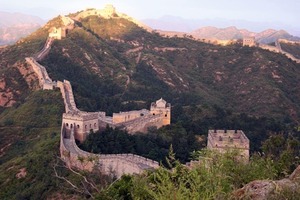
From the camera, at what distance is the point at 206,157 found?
12.4m

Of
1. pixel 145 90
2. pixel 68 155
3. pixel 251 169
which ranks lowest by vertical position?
pixel 145 90

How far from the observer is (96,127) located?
35375mm

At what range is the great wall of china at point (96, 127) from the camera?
28.0 meters

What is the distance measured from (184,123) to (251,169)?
30424mm

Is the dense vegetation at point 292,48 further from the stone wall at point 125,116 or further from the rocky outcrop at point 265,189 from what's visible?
the rocky outcrop at point 265,189

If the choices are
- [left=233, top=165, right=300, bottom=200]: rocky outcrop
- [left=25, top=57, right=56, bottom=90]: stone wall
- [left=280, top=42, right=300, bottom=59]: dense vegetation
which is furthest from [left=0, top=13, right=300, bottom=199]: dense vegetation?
[left=280, top=42, right=300, bottom=59]: dense vegetation

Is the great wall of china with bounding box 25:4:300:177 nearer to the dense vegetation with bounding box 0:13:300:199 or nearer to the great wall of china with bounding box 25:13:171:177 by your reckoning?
the great wall of china with bounding box 25:13:171:177

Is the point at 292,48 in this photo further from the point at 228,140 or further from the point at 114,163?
the point at 114,163

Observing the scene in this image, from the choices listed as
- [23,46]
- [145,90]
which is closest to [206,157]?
[145,90]

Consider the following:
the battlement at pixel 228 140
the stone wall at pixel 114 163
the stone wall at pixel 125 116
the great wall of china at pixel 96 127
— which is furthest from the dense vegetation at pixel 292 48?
the stone wall at pixel 114 163

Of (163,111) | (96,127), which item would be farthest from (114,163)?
(163,111)

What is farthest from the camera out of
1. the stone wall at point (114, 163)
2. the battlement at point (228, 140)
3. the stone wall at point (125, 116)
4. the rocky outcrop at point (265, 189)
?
the stone wall at point (125, 116)

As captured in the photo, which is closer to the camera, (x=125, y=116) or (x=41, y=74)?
(x=125, y=116)

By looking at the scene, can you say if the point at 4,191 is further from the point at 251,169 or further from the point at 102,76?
the point at 102,76
